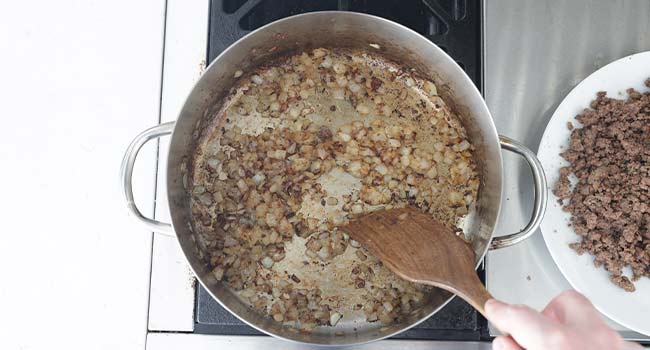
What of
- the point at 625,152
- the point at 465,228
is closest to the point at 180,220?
the point at 465,228

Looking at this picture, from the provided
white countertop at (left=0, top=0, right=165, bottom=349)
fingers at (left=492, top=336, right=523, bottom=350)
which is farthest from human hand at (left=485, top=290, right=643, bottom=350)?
white countertop at (left=0, top=0, right=165, bottom=349)

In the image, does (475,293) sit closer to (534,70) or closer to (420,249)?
(420,249)

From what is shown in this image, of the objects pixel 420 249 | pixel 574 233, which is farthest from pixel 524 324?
pixel 574 233

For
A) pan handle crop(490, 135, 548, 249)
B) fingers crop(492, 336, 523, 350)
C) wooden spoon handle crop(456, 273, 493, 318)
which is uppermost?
pan handle crop(490, 135, 548, 249)

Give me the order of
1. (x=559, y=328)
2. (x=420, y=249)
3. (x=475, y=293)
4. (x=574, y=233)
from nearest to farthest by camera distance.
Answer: (x=559, y=328)
(x=475, y=293)
(x=420, y=249)
(x=574, y=233)

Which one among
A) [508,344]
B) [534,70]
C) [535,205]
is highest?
[534,70]

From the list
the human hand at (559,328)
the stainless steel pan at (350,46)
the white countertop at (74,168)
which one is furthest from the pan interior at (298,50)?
the human hand at (559,328)

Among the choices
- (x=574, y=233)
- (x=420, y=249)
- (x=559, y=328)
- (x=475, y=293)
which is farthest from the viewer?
(x=574, y=233)

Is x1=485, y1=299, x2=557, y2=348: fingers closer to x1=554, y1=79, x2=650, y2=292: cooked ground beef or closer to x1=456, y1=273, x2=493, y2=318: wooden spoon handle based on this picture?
x1=456, y1=273, x2=493, y2=318: wooden spoon handle
